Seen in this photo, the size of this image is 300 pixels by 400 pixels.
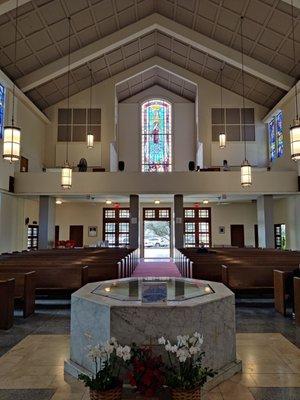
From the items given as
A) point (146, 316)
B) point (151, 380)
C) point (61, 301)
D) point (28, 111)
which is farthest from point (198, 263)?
point (28, 111)

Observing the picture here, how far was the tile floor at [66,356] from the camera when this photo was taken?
254 cm

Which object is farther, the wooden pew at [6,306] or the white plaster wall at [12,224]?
the white plaster wall at [12,224]

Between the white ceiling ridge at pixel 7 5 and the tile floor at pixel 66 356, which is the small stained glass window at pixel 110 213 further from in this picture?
the tile floor at pixel 66 356

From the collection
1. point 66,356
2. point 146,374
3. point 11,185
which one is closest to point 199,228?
point 11,185

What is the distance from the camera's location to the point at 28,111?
11422 mm

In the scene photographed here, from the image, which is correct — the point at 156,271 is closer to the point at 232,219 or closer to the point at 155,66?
the point at 232,219

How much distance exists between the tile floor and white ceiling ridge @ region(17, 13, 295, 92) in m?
8.02

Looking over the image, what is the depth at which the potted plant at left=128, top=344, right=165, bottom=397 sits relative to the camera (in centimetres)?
217

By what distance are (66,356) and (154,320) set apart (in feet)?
3.88

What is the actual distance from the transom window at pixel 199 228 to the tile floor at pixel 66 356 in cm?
1022

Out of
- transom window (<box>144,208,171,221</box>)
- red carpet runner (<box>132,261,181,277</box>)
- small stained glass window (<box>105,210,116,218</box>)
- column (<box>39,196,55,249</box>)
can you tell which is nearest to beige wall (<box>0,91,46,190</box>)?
column (<box>39,196,55,249</box>)

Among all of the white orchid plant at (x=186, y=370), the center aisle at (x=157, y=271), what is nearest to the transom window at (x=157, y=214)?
the center aisle at (x=157, y=271)

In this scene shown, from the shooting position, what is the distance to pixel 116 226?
14891mm

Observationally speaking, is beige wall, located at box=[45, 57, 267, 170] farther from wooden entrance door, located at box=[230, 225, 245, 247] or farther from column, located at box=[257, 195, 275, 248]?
wooden entrance door, located at box=[230, 225, 245, 247]
